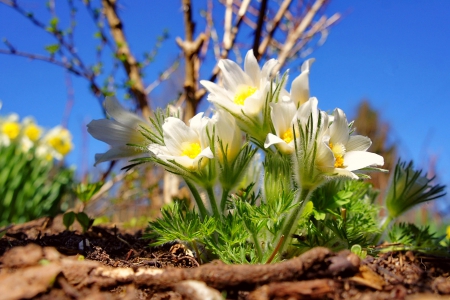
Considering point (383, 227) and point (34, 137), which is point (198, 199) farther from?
point (34, 137)

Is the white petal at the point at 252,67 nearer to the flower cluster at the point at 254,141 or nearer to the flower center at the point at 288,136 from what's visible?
the flower cluster at the point at 254,141

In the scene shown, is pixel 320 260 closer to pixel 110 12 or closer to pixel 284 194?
pixel 284 194

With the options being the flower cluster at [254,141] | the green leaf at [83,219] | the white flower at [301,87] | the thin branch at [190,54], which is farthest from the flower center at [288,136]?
the thin branch at [190,54]

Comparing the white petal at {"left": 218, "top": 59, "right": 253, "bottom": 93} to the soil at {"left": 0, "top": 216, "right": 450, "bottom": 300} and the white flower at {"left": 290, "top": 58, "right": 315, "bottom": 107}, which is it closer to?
the white flower at {"left": 290, "top": 58, "right": 315, "bottom": 107}

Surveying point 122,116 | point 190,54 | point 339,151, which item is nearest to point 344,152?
point 339,151

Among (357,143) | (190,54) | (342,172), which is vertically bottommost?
(342,172)

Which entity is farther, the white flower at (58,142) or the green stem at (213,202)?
the white flower at (58,142)

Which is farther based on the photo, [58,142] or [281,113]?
[58,142]

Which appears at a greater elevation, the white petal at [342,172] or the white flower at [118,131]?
the white flower at [118,131]

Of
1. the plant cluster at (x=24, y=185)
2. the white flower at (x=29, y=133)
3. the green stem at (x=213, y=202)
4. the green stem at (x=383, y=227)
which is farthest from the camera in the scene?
the white flower at (x=29, y=133)
